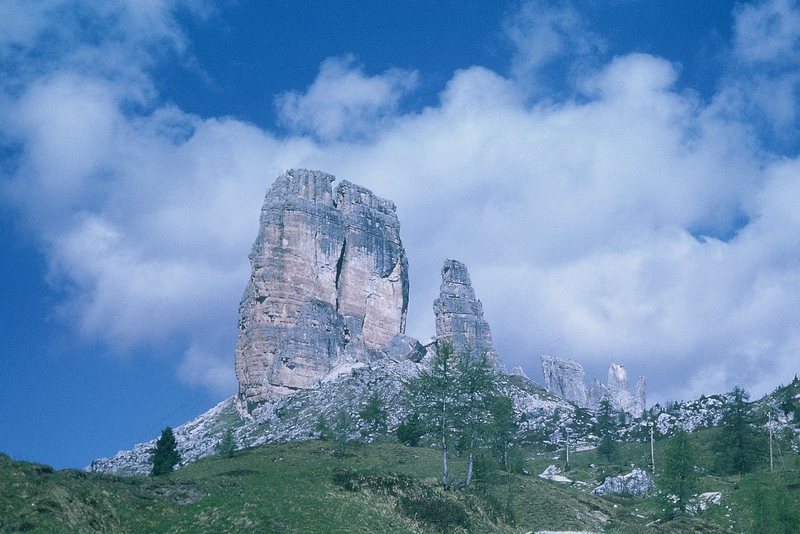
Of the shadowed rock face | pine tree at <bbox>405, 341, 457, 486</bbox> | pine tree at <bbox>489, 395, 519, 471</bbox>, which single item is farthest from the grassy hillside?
the shadowed rock face

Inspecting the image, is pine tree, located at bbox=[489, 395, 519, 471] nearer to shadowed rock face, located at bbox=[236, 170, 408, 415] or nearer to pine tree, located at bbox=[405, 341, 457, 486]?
pine tree, located at bbox=[405, 341, 457, 486]

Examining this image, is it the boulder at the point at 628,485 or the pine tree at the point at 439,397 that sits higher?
the pine tree at the point at 439,397

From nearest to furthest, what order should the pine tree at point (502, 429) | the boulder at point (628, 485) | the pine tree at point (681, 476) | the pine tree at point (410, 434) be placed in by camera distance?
the pine tree at point (681, 476) < the pine tree at point (502, 429) < the boulder at point (628, 485) < the pine tree at point (410, 434)

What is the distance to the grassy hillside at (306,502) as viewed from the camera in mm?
32875

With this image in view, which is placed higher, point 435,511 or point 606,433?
point 606,433

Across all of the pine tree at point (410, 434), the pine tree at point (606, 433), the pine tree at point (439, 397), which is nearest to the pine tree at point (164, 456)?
the pine tree at point (439, 397)

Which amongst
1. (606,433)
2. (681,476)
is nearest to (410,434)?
(681,476)

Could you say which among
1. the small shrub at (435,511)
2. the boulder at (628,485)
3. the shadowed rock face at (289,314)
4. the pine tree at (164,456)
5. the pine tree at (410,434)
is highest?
the shadowed rock face at (289,314)

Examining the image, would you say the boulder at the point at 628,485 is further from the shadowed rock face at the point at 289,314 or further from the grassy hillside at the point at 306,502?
the shadowed rock face at the point at 289,314

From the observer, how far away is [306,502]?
41656mm

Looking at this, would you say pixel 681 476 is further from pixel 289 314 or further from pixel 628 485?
pixel 289 314

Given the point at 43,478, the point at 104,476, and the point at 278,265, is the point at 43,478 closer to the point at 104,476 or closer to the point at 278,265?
the point at 104,476

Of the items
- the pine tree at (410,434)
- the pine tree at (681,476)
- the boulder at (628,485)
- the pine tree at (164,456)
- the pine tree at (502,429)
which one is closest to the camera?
the pine tree at (681,476)

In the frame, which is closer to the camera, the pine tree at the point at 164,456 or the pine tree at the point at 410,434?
the pine tree at the point at 164,456
